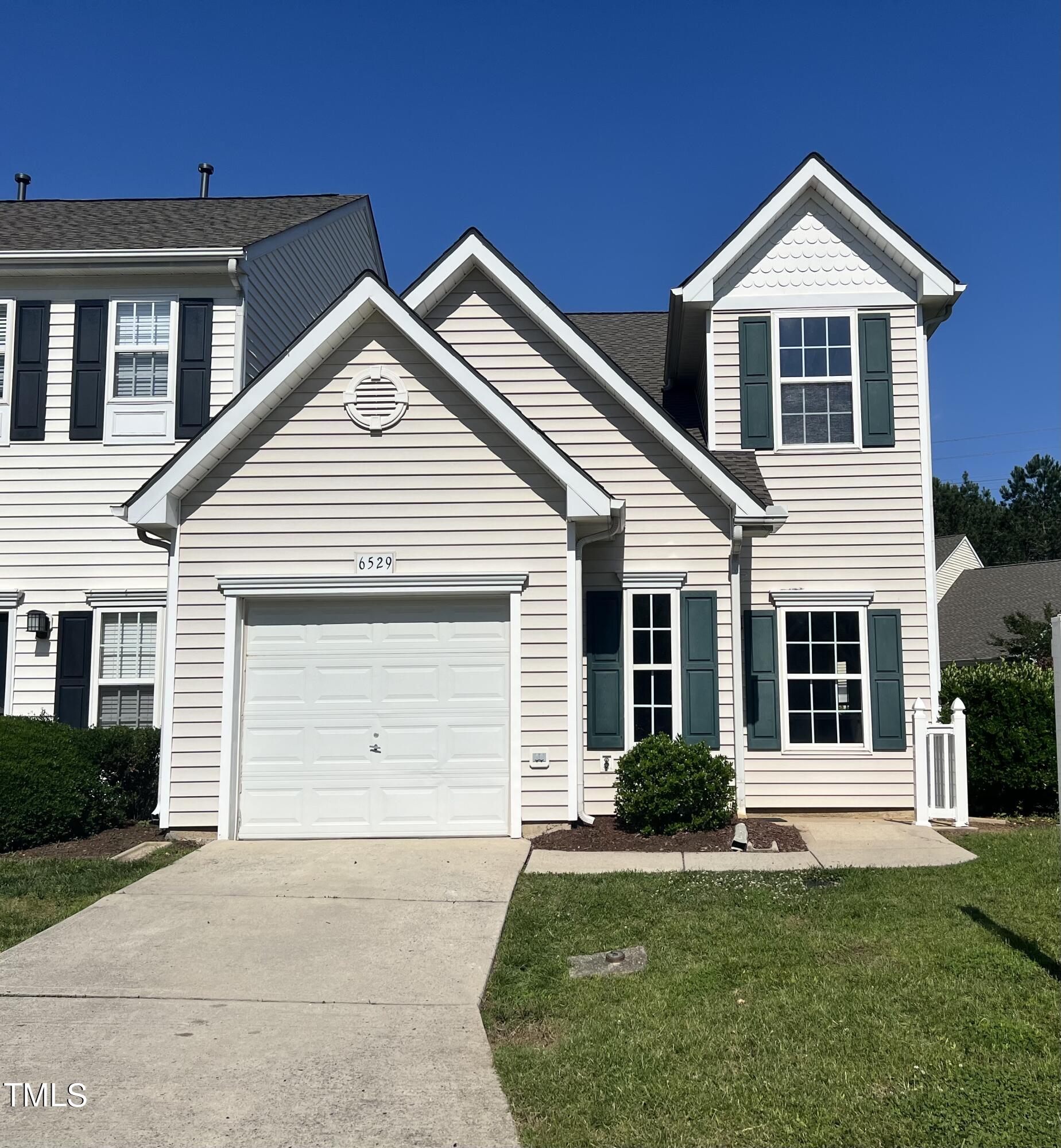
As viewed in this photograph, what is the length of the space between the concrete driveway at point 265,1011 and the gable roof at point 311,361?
11.8 feet

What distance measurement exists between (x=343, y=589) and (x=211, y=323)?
16.6 feet

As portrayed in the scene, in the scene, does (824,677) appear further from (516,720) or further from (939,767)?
(516,720)

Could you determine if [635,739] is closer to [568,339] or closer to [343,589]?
[343,589]

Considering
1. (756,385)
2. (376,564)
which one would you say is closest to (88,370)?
(376,564)

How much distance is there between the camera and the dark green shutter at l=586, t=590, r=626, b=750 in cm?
1193

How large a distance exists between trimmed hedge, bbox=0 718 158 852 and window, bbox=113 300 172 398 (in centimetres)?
448

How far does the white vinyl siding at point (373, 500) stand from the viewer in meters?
10.9

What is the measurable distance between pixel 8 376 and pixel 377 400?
5849 millimetres

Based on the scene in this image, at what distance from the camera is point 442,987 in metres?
6.36

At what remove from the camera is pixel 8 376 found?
A: 13.7 m

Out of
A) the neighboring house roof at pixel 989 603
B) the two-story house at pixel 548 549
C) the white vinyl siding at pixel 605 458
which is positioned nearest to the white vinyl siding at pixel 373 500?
the two-story house at pixel 548 549

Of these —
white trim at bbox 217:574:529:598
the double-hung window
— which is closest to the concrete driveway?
white trim at bbox 217:574:529:598

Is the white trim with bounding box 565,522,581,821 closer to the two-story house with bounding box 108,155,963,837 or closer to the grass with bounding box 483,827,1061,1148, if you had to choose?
the two-story house with bounding box 108,155,963,837

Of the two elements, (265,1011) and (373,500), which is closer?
(265,1011)
